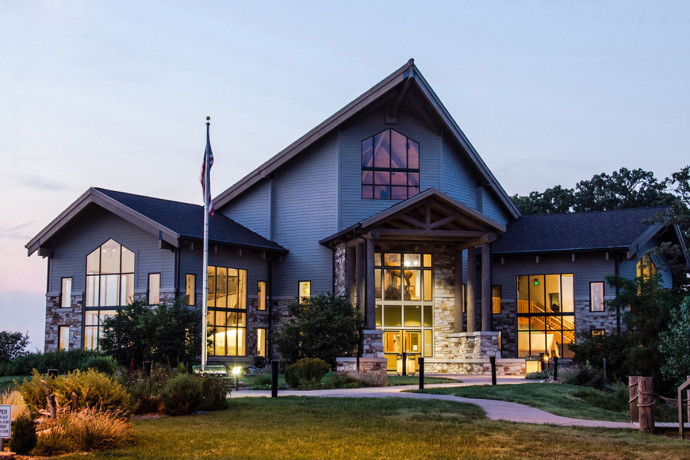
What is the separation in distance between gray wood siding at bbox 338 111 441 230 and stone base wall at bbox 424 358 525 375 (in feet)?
23.5

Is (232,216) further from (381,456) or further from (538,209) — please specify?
(381,456)

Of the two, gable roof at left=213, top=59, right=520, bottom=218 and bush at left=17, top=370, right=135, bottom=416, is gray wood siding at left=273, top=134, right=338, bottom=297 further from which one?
bush at left=17, top=370, right=135, bottom=416

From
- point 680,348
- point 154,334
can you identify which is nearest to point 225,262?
point 154,334

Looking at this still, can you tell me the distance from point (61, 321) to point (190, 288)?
21.9 feet

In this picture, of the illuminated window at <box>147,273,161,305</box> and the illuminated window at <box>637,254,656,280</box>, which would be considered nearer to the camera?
the illuminated window at <box>147,273,161,305</box>

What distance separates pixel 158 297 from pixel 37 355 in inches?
197

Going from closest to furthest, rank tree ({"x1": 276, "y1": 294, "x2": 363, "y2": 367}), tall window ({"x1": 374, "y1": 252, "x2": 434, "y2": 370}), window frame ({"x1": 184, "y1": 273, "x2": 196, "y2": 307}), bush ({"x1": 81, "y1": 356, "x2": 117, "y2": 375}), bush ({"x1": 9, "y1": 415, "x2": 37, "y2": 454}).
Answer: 1. bush ({"x1": 9, "y1": 415, "x2": 37, "y2": 454})
2. bush ({"x1": 81, "y1": 356, "x2": 117, "y2": 375})
3. tree ({"x1": 276, "y1": 294, "x2": 363, "y2": 367})
4. window frame ({"x1": 184, "y1": 273, "x2": 196, "y2": 307})
5. tall window ({"x1": 374, "y1": 252, "x2": 434, "y2": 370})

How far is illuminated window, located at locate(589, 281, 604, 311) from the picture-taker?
3491 centimetres

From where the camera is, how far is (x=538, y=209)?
54.4m

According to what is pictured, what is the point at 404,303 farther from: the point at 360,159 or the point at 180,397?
the point at 180,397

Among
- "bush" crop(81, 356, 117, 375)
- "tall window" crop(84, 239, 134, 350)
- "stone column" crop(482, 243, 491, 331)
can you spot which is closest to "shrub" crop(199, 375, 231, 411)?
"bush" crop(81, 356, 117, 375)

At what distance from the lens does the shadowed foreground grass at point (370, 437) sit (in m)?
11.5

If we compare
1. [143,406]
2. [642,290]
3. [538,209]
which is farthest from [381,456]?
[538,209]

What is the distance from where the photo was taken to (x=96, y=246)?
34406 mm
